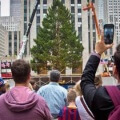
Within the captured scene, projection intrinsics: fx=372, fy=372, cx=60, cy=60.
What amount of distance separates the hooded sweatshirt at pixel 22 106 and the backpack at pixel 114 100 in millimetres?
1179

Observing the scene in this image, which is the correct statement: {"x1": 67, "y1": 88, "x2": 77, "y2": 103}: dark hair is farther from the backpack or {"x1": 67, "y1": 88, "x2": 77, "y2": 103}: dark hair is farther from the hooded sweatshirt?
the backpack

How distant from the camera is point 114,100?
8.59 feet

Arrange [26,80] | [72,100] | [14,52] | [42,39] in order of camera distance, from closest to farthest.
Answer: [26,80] → [72,100] → [42,39] → [14,52]

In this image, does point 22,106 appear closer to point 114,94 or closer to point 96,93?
point 96,93

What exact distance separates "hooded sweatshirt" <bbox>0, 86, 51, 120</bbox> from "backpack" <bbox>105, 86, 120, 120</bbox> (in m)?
1.18

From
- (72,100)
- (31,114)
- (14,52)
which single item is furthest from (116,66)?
(14,52)

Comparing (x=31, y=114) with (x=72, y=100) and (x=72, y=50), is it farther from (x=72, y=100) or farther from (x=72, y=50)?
(x=72, y=50)

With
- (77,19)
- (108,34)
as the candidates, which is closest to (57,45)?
(77,19)

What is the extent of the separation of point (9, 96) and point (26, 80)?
0.27m

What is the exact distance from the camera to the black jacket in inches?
105

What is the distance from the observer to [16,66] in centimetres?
389

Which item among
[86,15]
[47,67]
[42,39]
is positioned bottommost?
[47,67]

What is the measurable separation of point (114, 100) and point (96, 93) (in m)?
0.17

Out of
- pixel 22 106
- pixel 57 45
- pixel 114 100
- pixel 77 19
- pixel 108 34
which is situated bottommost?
pixel 22 106
